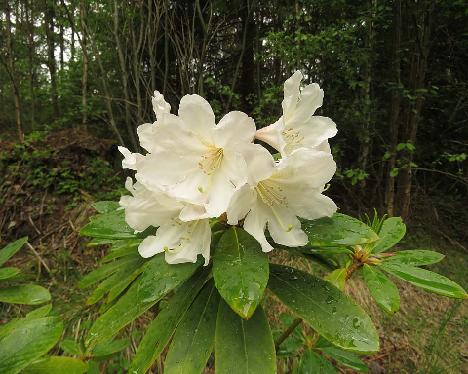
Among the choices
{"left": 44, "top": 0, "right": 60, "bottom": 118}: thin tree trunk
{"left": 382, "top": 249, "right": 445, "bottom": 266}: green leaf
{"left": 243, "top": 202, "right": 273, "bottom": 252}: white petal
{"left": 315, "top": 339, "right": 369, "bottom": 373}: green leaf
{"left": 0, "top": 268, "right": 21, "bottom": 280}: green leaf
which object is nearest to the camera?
{"left": 243, "top": 202, "right": 273, "bottom": 252}: white petal

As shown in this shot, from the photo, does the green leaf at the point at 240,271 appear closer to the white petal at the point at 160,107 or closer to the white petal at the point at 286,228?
the white petal at the point at 286,228

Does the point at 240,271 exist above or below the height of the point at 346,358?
above

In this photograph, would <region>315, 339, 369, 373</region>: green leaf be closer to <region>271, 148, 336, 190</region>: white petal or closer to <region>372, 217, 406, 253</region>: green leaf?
<region>372, 217, 406, 253</region>: green leaf

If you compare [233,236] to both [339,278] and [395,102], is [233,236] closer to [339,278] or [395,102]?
[339,278]

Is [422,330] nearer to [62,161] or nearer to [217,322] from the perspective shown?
[217,322]

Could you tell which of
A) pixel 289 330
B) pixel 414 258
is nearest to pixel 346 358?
pixel 289 330

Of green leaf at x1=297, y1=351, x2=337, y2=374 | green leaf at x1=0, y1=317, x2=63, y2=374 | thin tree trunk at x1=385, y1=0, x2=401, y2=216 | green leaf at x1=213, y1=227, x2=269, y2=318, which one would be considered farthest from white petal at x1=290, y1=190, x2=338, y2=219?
thin tree trunk at x1=385, y1=0, x2=401, y2=216
